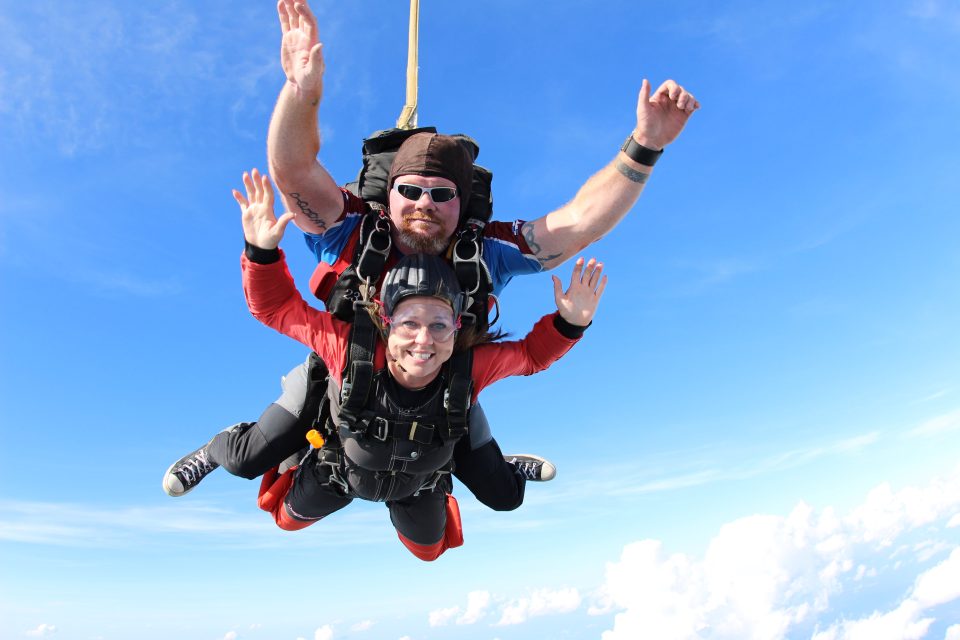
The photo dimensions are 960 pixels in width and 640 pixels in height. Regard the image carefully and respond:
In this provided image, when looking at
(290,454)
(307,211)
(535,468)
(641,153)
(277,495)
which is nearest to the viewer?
(307,211)

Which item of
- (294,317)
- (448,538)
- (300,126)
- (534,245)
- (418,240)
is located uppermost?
(300,126)

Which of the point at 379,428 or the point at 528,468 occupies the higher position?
the point at 528,468

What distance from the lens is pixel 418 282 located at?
15.1 ft

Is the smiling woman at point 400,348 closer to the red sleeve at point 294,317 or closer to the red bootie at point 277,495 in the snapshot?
the red sleeve at point 294,317

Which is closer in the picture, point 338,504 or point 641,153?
point 641,153

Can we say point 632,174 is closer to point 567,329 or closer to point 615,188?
point 615,188

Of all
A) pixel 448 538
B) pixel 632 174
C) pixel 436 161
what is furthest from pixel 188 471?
pixel 632 174

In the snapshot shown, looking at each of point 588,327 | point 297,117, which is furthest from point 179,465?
point 588,327

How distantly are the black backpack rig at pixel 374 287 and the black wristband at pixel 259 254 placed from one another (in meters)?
0.58

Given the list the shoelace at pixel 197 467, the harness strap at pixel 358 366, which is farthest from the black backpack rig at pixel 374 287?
the shoelace at pixel 197 467

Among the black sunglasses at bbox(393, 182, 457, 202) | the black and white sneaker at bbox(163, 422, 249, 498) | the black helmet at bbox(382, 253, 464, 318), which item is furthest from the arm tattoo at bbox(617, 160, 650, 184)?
the black and white sneaker at bbox(163, 422, 249, 498)

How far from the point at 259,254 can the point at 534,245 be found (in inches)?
80.2

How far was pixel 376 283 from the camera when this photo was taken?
15.9ft

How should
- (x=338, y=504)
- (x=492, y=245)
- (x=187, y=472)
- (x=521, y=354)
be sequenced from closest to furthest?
(x=521, y=354), (x=492, y=245), (x=187, y=472), (x=338, y=504)
